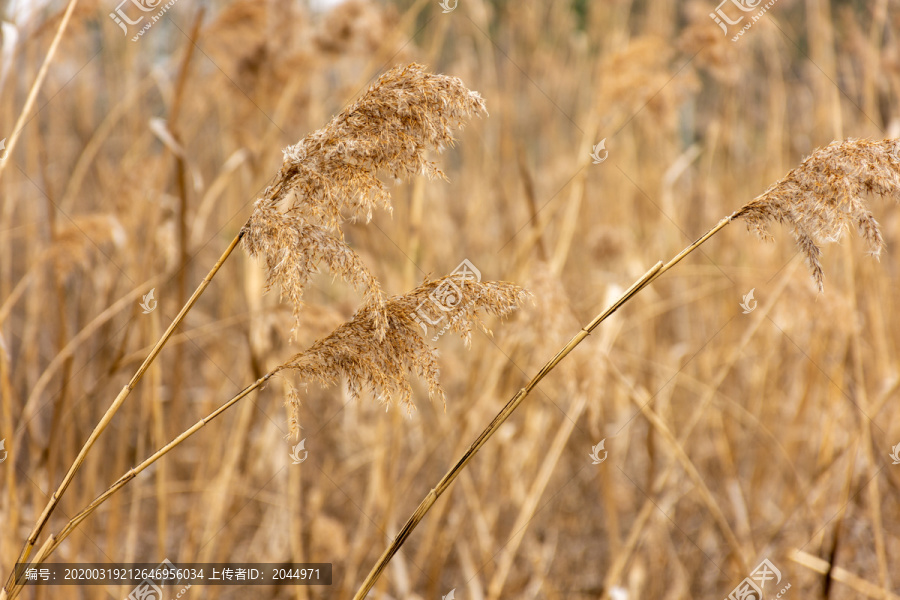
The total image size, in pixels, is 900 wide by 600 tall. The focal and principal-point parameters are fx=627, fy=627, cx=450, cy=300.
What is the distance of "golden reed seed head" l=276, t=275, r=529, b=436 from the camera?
667 millimetres

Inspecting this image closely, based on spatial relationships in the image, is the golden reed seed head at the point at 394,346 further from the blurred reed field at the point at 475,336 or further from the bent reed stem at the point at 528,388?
the blurred reed field at the point at 475,336

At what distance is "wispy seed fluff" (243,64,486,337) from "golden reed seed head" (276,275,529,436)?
0.11 ft

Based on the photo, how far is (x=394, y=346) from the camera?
0.68 meters

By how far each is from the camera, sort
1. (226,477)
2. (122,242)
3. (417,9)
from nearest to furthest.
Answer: (226,477)
(122,242)
(417,9)

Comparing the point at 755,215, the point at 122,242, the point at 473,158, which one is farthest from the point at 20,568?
the point at 473,158

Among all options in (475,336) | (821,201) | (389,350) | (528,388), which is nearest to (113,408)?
(389,350)

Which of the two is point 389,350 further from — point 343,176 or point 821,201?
point 821,201

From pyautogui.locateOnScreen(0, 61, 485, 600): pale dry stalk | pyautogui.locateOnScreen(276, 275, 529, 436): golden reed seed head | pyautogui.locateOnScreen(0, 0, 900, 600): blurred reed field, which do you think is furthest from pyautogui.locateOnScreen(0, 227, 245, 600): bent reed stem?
pyautogui.locateOnScreen(0, 0, 900, 600): blurred reed field

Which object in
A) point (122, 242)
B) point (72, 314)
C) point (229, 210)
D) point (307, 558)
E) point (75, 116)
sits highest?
point (75, 116)

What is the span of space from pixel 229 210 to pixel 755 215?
7.05 ft

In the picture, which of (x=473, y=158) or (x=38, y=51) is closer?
(x=38, y=51)

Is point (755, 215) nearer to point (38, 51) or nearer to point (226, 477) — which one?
point (226, 477)

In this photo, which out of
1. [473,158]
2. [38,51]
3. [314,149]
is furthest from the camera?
[473,158]

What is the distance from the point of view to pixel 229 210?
2.46m
